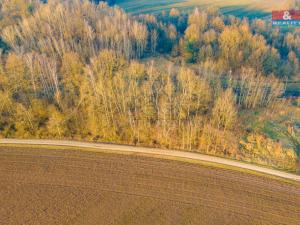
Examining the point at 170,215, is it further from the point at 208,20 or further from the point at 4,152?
the point at 208,20

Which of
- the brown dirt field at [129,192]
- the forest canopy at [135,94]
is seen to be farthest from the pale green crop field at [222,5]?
the brown dirt field at [129,192]

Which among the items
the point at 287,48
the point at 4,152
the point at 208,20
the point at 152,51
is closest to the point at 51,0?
the point at 152,51

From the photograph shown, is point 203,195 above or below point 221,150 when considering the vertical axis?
below

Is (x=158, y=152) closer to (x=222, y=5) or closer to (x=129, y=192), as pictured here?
(x=129, y=192)

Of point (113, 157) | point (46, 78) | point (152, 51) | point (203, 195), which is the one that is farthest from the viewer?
point (152, 51)

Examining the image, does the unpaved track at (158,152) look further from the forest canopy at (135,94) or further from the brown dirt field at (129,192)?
the brown dirt field at (129,192)

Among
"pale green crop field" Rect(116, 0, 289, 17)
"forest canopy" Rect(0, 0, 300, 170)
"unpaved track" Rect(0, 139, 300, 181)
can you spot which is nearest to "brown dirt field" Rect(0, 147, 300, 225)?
"unpaved track" Rect(0, 139, 300, 181)
